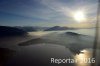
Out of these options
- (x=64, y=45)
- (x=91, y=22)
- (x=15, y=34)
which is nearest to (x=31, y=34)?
(x=15, y=34)

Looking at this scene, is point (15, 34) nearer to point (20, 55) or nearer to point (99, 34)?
point (20, 55)

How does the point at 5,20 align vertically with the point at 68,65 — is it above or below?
above

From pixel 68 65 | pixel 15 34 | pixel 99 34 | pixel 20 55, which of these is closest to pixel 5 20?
pixel 15 34

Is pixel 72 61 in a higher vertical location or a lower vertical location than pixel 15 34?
lower

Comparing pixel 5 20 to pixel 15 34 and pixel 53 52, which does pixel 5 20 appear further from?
pixel 53 52

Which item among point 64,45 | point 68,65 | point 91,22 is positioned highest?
point 91,22

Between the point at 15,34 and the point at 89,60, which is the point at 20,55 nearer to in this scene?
the point at 15,34
